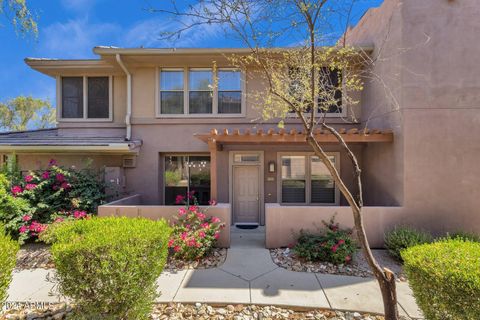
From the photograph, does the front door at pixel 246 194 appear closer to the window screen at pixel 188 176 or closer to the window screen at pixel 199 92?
the window screen at pixel 188 176

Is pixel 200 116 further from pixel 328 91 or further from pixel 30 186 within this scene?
pixel 30 186

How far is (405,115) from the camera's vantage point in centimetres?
646

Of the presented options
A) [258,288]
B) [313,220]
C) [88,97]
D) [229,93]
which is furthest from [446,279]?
[88,97]

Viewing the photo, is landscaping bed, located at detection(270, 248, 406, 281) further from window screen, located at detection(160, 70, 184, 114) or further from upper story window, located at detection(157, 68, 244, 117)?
window screen, located at detection(160, 70, 184, 114)

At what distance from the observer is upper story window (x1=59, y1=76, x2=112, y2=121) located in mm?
9117

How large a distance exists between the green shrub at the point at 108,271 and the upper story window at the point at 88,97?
694cm

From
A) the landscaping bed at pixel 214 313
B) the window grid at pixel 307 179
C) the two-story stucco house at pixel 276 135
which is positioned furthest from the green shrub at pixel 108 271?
the window grid at pixel 307 179

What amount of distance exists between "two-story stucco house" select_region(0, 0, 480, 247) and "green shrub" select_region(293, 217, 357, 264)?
0.52m

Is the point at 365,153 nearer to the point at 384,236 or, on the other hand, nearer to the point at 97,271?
the point at 384,236

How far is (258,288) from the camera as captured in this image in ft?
14.8

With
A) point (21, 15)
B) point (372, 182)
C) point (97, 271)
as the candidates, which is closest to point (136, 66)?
point (21, 15)

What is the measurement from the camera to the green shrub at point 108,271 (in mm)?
3033

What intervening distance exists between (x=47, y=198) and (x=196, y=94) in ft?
17.7

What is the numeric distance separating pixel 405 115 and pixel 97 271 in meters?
7.33
